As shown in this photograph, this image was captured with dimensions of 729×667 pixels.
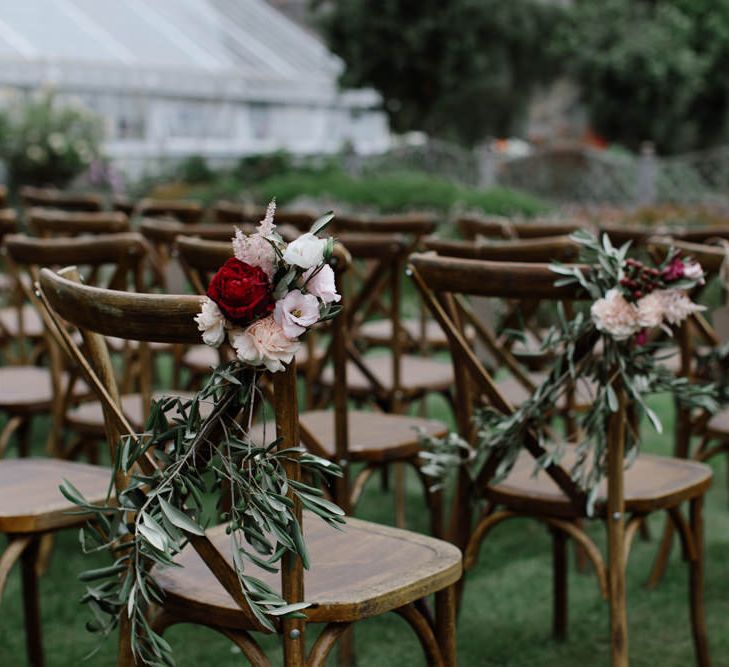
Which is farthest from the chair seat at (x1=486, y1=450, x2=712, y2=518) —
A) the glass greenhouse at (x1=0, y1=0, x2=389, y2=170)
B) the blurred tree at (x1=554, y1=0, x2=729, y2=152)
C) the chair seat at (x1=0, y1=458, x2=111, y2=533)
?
the blurred tree at (x1=554, y1=0, x2=729, y2=152)

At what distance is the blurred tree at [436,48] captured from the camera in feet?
57.4

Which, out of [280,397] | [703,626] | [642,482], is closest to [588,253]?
[642,482]

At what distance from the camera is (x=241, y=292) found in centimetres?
156

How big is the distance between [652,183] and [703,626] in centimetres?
1066

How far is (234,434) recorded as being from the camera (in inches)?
67.2

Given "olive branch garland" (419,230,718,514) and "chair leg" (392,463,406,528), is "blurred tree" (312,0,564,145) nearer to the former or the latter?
"chair leg" (392,463,406,528)

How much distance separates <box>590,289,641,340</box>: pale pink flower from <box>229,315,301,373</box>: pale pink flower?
0.71 metres

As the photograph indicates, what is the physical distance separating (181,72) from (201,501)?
12.5m

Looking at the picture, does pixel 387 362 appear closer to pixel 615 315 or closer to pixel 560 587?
pixel 560 587

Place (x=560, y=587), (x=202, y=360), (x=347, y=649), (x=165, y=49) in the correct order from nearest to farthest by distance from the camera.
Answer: (x=347, y=649), (x=560, y=587), (x=202, y=360), (x=165, y=49)

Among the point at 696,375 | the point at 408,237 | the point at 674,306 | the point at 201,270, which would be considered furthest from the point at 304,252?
the point at 408,237

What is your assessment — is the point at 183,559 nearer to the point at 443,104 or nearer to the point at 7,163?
the point at 7,163

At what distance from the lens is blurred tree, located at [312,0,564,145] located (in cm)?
1750

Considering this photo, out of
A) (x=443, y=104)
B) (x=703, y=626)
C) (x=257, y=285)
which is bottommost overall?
(x=703, y=626)
